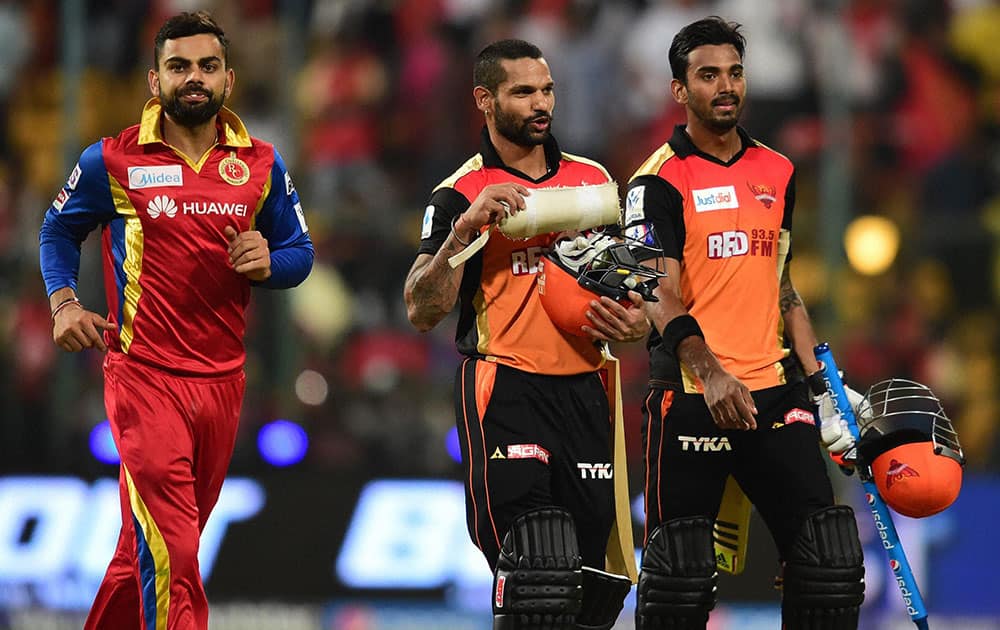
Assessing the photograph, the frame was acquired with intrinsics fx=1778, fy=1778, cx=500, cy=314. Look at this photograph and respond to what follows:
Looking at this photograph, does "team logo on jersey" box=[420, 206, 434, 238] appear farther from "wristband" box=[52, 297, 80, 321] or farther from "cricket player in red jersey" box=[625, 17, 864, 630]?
"wristband" box=[52, 297, 80, 321]

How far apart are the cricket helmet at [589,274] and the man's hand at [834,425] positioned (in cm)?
82

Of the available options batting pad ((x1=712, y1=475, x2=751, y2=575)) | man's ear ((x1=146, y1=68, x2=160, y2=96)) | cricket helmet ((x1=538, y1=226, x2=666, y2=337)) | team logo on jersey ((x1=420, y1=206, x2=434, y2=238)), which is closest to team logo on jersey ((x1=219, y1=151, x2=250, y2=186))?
man's ear ((x1=146, y1=68, x2=160, y2=96))

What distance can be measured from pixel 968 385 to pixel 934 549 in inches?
57.8

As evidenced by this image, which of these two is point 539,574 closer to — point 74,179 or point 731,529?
point 731,529

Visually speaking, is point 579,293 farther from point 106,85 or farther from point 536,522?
point 106,85

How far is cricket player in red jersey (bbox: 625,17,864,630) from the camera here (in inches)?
246

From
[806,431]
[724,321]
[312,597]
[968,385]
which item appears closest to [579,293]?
[724,321]

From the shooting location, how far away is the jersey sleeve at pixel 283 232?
6.50 metres

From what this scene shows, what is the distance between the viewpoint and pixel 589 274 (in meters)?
6.18

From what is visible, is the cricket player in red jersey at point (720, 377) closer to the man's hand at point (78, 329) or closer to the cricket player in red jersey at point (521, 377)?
the cricket player in red jersey at point (521, 377)

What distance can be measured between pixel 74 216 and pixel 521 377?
172 cm

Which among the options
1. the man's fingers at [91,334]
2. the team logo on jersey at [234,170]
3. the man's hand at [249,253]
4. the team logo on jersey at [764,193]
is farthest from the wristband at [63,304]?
the team logo on jersey at [764,193]

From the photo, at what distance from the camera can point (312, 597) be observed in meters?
10.2

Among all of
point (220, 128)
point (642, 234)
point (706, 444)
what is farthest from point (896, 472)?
point (220, 128)
